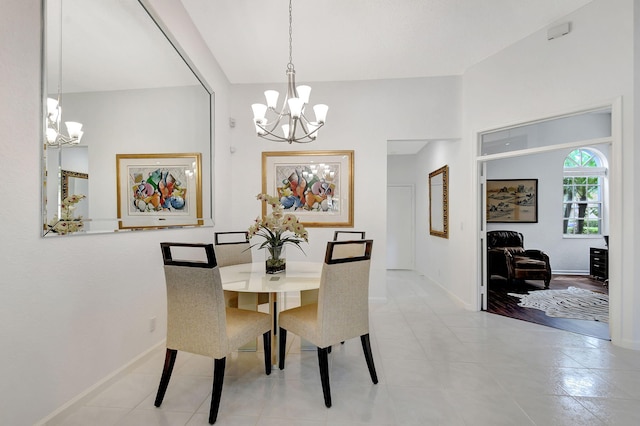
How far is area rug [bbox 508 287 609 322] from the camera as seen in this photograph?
10.9 ft

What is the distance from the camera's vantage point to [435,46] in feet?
10.4

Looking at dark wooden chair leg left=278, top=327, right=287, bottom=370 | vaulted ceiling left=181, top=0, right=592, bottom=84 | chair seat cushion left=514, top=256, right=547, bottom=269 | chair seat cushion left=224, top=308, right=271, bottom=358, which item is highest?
vaulted ceiling left=181, top=0, right=592, bottom=84

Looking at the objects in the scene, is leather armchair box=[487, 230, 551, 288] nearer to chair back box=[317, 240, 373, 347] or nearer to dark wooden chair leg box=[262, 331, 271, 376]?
chair back box=[317, 240, 373, 347]

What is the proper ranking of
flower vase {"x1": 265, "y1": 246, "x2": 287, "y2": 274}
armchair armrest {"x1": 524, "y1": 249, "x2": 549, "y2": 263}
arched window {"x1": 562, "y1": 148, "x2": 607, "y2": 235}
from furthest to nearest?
arched window {"x1": 562, "y1": 148, "x2": 607, "y2": 235}
armchair armrest {"x1": 524, "y1": 249, "x2": 549, "y2": 263}
flower vase {"x1": 265, "y1": 246, "x2": 287, "y2": 274}

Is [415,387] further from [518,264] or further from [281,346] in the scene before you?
[518,264]

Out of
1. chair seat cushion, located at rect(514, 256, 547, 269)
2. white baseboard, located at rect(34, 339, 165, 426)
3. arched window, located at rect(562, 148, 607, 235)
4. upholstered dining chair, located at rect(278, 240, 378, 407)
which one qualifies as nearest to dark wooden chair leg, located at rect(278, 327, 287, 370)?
upholstered dining chair, located at rect(278, 240, 378, 407)

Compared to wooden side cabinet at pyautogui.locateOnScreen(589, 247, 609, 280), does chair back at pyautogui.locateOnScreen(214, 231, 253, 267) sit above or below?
above

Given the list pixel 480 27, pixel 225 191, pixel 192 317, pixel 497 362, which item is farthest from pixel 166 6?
pixel 497 362

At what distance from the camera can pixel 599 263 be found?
16.7ft

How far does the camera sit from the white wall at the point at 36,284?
1287mm

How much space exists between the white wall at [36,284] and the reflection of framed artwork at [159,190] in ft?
0.53

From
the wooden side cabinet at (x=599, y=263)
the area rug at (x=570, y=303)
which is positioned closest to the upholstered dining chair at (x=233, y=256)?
the area rug at (x=570, y=303)

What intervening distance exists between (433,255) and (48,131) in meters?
4.94

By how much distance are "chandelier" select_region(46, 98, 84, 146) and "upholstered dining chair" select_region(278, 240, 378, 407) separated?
155 cm
